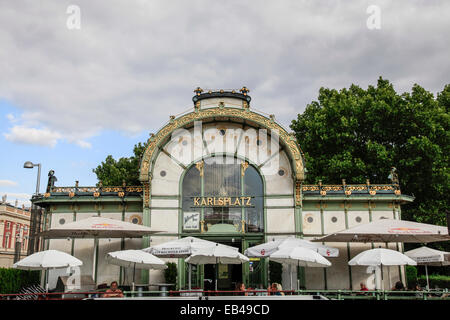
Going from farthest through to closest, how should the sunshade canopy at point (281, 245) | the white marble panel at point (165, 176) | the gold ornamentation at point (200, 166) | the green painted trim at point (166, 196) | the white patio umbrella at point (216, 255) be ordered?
1. the gold ornamentation at point (200, 166)
2. the white marble panel at point (165, 176)
3. the green painted trim at point (166, 196)
4. the sunshade canopy at point (281, 245)
5. the white patio umbrella at point (216, 255)

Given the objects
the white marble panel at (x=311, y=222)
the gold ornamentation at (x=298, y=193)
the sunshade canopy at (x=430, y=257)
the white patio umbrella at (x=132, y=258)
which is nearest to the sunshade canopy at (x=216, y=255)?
the white patio umbrella at (x=132, y=258)

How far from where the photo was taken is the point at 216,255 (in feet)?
45.0

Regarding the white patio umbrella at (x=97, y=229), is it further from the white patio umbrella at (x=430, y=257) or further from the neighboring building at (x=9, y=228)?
the neighboring building at (x=9, y=228)

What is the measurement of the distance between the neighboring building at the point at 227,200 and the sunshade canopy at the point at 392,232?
2.16 meters

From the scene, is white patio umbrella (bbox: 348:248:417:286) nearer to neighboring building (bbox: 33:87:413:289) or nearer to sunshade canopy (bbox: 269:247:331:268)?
sunshade canopy (bbox: 269:247:331:268)

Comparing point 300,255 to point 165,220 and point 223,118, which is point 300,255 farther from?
point 223,118

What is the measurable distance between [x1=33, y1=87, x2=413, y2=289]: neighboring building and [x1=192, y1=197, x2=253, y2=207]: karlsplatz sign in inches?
1.9

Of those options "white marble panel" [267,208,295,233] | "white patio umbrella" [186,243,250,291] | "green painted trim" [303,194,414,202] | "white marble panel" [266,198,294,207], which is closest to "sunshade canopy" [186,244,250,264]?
"white patio umbrella" [186,243,250,291]

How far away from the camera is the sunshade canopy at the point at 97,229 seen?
52.7 feet
